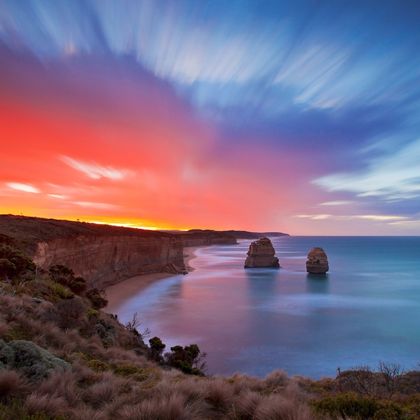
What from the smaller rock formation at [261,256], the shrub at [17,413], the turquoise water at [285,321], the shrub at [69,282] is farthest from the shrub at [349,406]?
the smaller rock formation at [261,256]

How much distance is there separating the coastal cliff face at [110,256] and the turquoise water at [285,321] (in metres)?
6.20

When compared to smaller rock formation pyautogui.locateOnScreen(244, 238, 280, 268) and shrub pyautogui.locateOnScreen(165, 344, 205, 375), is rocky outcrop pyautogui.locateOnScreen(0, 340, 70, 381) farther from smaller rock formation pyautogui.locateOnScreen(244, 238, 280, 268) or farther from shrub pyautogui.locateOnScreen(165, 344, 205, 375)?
smaller rock formation pyautogui.locateOnScreen(244, 238, 280, 268)

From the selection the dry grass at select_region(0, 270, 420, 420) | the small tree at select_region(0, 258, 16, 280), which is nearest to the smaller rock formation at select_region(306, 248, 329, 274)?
the dry grass at select_region(0, 270, 420, 420)

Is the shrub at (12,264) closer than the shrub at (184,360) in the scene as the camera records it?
No

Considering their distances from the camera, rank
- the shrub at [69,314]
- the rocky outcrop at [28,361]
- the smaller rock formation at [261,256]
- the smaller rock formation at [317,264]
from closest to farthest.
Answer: the rocky outcrop at [28,361] < the shrub at [69,314] < the smaller rock formation at [317,264] < the smaller rock formation at [261,256]

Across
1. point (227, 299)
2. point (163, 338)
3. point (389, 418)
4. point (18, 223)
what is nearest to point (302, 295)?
point (227, 299)

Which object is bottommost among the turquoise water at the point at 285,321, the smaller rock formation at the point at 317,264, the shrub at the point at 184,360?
the turquoise water at the point at 285,321

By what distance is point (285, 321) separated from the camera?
1367 inches

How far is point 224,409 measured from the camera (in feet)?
22.5

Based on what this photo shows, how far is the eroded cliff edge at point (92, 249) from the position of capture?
1342 inches

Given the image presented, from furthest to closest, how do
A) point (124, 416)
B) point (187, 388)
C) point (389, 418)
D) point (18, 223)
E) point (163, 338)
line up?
1. point (18, 223)
2. point (163, 338)
3. point (187, 388)
4. point (389, 418)
5. point (124, 416)

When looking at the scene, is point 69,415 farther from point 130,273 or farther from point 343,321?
point 130,273

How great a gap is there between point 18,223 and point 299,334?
31756 millimetres

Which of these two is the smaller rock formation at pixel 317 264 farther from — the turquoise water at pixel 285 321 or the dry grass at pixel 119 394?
the dry grass at pixel 119 394
